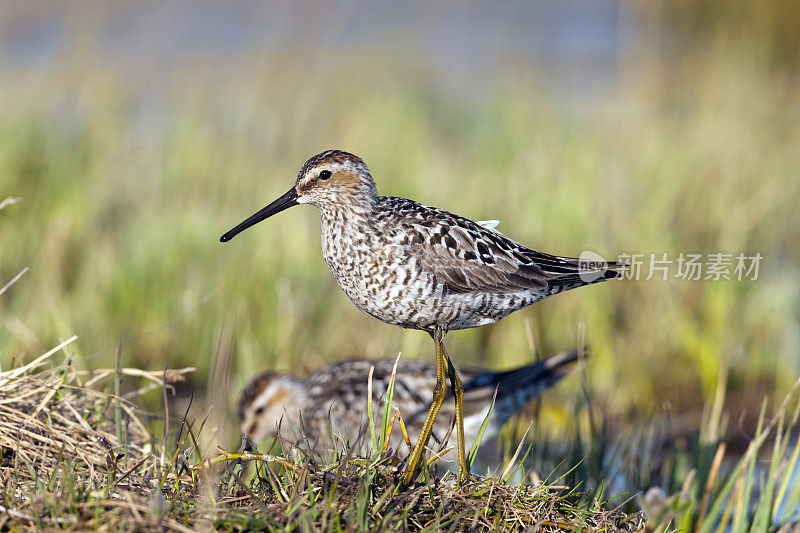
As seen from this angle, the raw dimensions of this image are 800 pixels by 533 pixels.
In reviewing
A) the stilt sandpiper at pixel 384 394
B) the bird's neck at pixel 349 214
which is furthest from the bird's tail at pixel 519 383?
the bird's neck at pixel 349 214

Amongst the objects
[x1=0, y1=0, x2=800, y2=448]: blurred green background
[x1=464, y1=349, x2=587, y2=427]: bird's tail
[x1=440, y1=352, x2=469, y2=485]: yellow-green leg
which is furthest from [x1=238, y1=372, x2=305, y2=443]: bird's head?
[x1=440, y1=352, x2=469, y2=485]: yellow-green leg

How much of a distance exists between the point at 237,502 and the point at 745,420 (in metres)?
5.00

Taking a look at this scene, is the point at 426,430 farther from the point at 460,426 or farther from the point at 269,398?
the point at 269,398

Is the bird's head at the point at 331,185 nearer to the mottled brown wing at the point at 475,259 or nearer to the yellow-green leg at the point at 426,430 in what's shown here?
the mottled brown wing at the point at 475,259

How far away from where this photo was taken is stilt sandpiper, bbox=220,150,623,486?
434cm

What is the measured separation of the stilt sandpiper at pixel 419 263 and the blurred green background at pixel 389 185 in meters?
0.75

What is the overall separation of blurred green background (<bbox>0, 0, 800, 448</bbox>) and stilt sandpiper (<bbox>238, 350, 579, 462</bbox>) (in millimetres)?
517

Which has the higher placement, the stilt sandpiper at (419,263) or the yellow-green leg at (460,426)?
the stilt sandpiper at (419,263)

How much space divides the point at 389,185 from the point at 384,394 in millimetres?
3793

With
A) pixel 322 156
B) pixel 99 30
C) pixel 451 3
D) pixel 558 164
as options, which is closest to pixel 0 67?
pixel 99 30

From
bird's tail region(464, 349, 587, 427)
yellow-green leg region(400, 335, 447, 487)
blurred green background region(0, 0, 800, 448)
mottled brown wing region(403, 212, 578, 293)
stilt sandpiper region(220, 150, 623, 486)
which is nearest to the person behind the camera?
yellow-green leg region(400, 335, 447, 487)

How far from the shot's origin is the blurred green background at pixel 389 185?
7355mm

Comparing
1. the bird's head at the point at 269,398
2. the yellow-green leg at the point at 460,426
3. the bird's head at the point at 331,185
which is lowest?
the bird's head at the point at 269,398

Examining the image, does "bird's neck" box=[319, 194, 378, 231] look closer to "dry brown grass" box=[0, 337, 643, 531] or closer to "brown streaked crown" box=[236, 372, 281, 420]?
"dry brown grass" box=[0, 337, 643, 531]
